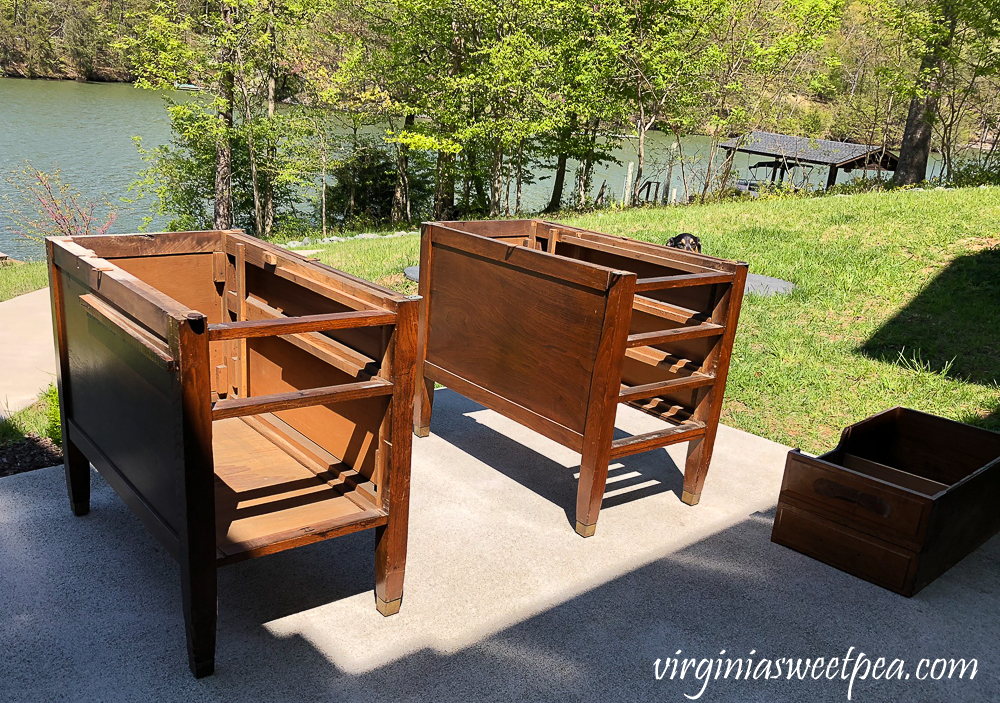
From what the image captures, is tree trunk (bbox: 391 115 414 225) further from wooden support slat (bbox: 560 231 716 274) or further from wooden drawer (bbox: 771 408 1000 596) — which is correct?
wooden drawer (bbox: 771 408 1000 596)

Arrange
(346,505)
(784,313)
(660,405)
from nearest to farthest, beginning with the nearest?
(346,505) → (660,405) → (784,313)

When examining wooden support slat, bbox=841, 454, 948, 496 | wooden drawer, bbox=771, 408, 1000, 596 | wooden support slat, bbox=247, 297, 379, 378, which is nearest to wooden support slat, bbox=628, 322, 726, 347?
wooden drawer, bbox=771, 408, 1000, 596

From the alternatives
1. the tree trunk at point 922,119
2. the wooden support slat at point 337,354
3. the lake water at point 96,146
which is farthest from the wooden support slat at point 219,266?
the tree trunk at point 922,119

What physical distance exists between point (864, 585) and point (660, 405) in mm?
1291

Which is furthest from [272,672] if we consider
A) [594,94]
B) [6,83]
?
[6,83]

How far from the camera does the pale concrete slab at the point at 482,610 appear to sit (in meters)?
2.49

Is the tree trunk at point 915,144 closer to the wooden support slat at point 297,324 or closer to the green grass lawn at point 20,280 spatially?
the green grass lawn at point 20,280

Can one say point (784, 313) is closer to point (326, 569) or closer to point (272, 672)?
point (326, 569)

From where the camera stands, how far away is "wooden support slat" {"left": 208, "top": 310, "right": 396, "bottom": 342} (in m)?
2.27

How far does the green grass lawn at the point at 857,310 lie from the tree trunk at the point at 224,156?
27.9 ft

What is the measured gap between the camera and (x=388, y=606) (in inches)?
111

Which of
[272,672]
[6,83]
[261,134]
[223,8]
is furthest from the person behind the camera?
[6,83]

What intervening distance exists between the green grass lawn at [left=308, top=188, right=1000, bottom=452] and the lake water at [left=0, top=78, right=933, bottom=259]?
1129 centimetres

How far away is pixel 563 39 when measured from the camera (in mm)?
19531
